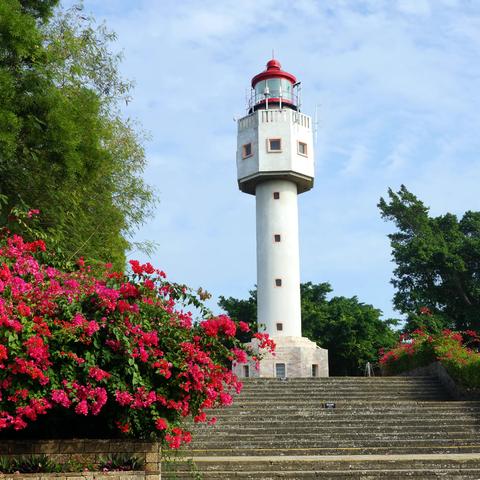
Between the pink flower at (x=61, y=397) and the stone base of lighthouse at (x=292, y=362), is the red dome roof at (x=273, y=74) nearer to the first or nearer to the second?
the stone base of lighthouse at (x=292, y=362)

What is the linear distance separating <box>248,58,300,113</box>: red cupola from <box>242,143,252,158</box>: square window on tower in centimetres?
186

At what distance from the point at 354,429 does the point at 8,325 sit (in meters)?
7.86

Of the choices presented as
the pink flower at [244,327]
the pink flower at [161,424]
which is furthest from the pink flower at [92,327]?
the pink flower at [244,327]

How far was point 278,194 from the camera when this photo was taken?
2903 centimetres

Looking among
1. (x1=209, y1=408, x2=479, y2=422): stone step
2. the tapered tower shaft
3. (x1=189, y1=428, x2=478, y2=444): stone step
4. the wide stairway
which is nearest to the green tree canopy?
the tapered tower shaft

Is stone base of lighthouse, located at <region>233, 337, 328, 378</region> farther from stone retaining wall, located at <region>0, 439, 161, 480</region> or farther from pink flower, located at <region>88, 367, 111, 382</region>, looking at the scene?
pink flower, located at <region>88, 367, 111, 382</region>

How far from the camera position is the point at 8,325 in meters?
7.55

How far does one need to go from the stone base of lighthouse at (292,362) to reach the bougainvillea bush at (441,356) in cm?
440

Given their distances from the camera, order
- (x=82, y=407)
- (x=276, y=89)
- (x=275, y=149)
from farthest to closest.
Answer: (x=276, y=89) < (x=275, y=149) < (x=82, y=407)

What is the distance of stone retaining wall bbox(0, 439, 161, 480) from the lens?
8015mm

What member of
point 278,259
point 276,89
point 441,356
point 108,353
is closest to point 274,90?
point 276,89

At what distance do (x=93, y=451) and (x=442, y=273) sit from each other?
2888 centimetres

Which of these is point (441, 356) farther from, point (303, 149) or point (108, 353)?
point (303, 149)

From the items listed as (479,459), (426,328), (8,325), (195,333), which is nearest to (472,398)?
(479,459)
